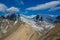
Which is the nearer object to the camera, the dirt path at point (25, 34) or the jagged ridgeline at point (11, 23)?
the dirt path at point (25, 34)

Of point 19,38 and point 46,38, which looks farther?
point 19,38

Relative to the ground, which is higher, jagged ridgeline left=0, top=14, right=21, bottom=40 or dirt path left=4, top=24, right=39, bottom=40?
jagged ridgeline left=0, top=14, right=21, bottom=40

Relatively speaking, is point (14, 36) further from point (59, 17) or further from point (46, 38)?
point (59, 17)

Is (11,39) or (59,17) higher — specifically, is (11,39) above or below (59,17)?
below

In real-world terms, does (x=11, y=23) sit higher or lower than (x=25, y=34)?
higher

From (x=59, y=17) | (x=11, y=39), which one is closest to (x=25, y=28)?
(x=11, y=39)

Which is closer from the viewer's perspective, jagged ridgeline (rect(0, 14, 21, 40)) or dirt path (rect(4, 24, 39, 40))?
dirt path (rect(4, 24, 39, 40))

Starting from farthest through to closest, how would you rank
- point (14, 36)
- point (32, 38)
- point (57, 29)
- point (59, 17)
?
point (59, 17)
point (14, 36)
point (32, 38)
point (57, 29)

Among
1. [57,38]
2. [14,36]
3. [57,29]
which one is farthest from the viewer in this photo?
[14,36]

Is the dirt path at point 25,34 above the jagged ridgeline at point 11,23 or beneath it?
beneath

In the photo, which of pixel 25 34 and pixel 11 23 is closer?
pixel 25 34
